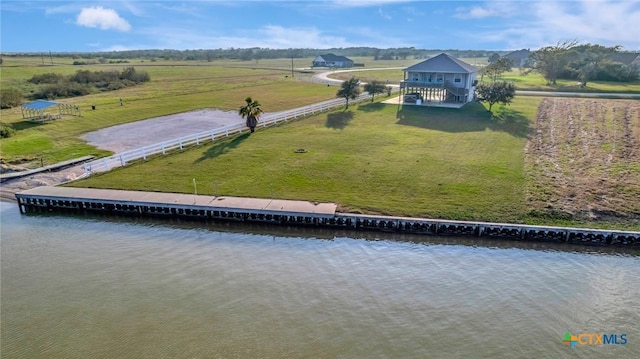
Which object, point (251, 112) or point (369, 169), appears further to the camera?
point (251, 112)

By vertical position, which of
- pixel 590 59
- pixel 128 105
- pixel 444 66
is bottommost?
pixel 128 105

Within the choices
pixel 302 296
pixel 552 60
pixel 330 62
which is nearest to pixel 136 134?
pixel 302 296

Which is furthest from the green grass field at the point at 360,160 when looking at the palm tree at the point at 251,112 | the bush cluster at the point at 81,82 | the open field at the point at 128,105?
the bush cluster at the point at 81,82

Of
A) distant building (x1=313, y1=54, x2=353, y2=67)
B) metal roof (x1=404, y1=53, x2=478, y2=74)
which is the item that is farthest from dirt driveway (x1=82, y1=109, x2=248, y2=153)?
distant building (x1=313, y1=54, x2=353, y2=67)

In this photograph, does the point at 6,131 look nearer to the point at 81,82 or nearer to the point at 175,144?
the point at 175,144

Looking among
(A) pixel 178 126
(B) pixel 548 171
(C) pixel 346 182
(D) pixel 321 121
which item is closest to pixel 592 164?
(B) pixel 548 171

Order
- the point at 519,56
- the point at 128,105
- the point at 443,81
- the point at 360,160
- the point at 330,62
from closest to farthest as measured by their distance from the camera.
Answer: the point at 360,160
the point at 443,81
the point at 128,105
the point at 330,62
the point at 519,56

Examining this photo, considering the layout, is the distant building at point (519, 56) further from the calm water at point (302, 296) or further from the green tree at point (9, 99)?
the calm water at point (302, 296)

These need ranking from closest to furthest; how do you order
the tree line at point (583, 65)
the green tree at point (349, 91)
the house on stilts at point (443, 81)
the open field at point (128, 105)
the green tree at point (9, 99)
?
the open field at point (128, 105), the green tree at point (349, 91), the house on stilts at point (443, 81), the green tree at point (9, 99), the tree line at point (583, 65)

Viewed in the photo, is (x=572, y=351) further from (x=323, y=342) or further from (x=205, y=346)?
(x=205, y=346)
